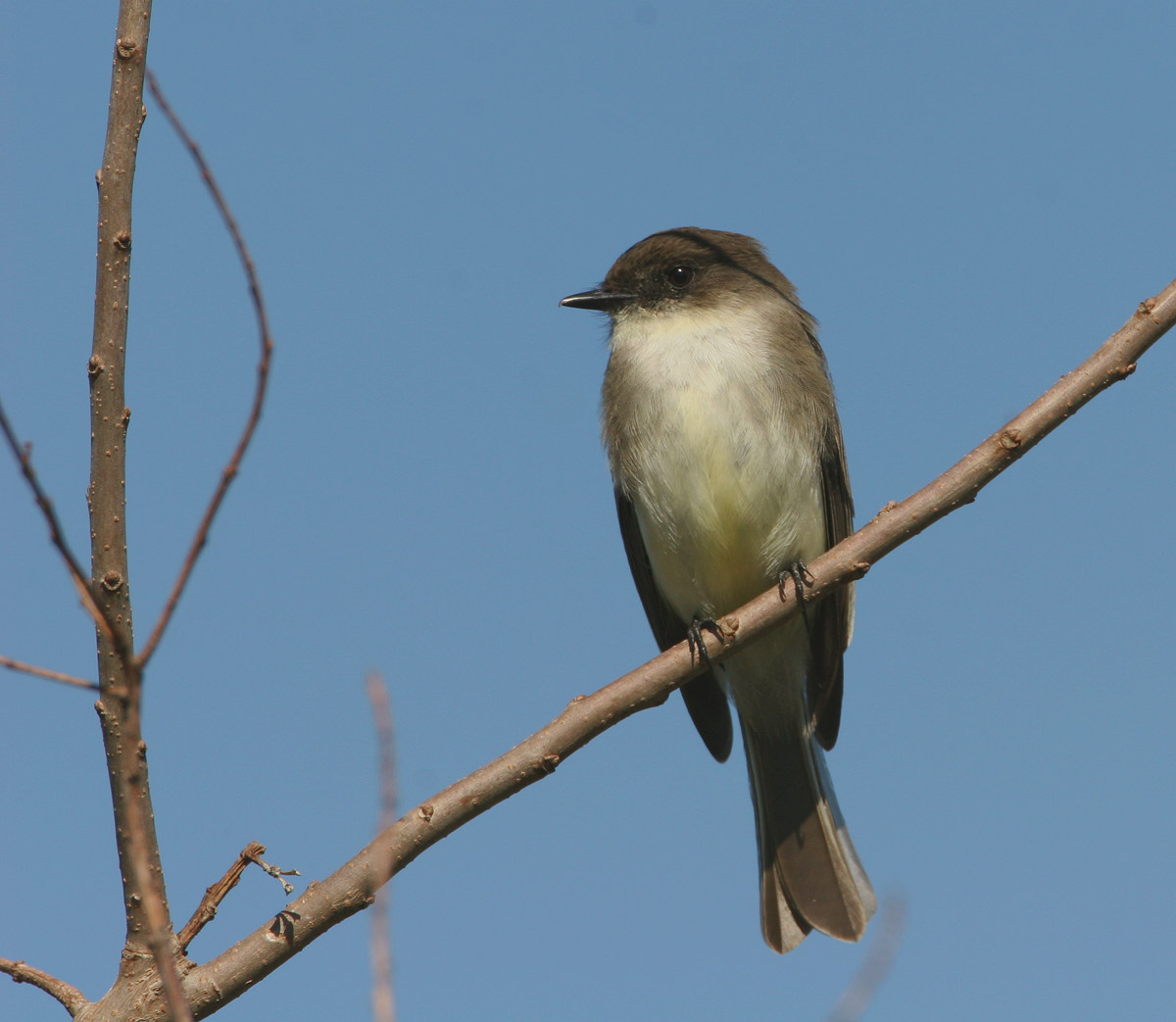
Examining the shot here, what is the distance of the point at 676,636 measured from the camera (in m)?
6.56

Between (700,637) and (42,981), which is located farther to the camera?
(700,637)

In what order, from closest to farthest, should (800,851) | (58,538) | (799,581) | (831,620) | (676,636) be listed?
(58,538), (799,581), (800,851), (831,620), (676,636)

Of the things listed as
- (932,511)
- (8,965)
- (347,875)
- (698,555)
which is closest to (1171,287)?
(932,511)

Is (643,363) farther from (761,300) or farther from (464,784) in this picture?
(464,784)

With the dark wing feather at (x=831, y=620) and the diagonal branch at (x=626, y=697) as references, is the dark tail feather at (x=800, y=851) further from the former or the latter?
the diagonal branch at (x=626, y=697)

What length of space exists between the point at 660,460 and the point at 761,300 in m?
1.11

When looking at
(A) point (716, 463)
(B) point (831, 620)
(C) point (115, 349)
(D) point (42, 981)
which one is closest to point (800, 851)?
(B) point (831, 620)

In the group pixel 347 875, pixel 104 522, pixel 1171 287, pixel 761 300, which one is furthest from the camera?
pixel 761 300

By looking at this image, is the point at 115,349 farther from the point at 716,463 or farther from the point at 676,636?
the point at 676,636

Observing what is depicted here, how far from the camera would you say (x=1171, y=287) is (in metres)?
4.01

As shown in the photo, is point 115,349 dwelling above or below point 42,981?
above

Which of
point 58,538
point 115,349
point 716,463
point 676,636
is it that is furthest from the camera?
point 676,636

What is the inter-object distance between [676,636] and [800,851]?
122cm

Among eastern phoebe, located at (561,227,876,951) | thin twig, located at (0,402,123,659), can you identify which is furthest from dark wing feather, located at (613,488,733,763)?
thin twig, located at (0,402,123,659)
